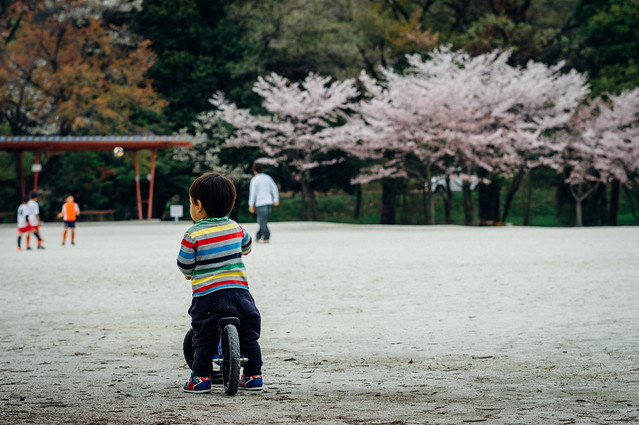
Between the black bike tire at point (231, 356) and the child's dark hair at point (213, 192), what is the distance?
0.65 metres

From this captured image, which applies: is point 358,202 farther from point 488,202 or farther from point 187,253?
point 187,253

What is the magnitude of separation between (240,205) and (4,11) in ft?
43.2

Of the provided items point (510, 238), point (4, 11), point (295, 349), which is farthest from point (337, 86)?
point (295, 349)

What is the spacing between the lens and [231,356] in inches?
174

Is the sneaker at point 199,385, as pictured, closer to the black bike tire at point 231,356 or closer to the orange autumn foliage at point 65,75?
the black bike tire at point 231,356

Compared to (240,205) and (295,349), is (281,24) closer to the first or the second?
(240,205)

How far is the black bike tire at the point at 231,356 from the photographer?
174 inches

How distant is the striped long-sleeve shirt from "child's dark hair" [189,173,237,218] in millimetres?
105

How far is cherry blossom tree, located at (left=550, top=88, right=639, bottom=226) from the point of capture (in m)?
33.8

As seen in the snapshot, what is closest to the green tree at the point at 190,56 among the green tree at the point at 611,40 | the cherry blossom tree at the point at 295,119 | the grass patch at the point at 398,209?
the cherry blossom tree at the point at 295,119

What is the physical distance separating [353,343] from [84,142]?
26.8m

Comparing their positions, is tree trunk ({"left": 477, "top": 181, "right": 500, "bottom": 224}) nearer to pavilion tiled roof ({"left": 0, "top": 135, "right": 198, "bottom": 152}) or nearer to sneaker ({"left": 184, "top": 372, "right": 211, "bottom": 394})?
pavilion tiled roof ({"left": 0, "top": 135, "right": 198, "bottom": 152})

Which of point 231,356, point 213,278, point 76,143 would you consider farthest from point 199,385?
point 76,143

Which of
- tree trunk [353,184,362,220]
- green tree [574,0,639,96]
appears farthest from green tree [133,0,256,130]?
green tree [574,0,639,96]
